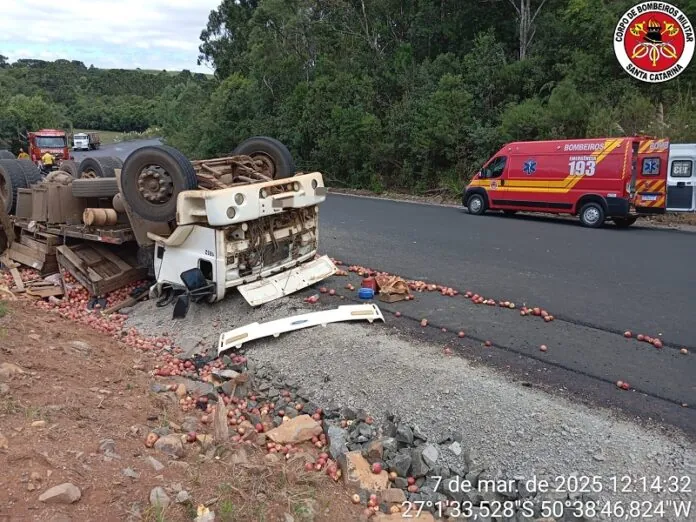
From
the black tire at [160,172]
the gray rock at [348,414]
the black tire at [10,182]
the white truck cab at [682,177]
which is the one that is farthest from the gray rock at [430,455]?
the white truck cab at [682,177]

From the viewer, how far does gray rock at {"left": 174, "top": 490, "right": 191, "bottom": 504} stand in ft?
10.7

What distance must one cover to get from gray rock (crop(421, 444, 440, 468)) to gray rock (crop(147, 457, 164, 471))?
1.72 meters

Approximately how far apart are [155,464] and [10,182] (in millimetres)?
7878

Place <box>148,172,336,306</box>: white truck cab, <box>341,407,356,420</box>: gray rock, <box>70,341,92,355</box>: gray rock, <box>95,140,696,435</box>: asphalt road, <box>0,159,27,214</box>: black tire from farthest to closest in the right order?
<box>0,159,27,214</box>: black tire → <box>148,172,336,306</box>: white truck cab → <box>70,341,92,355</box>: gray rock → <box>95,140,696,435</box>: asphalt road → <box>341,407,356,420</box>: gray rock

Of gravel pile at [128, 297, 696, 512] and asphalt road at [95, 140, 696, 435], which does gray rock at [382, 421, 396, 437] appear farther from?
asphalt road at [95, 140, 696, 435]

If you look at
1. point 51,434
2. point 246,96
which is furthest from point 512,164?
point 246,96

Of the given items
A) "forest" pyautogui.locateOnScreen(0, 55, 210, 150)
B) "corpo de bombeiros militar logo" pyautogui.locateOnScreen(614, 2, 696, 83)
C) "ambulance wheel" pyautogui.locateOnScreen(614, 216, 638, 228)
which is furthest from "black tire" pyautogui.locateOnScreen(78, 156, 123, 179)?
"forest" pyautogui.locateOnScreen(0, 55, 210, 150)

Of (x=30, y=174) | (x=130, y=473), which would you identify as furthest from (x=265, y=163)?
(x=130, y=473)

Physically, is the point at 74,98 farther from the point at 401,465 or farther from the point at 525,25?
the point at 401,465

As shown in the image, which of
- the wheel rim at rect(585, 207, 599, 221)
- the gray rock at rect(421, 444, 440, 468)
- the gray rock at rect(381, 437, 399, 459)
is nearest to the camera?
the gray rock at rect(421, 444, 440, 468)

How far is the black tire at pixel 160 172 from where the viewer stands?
6883mm

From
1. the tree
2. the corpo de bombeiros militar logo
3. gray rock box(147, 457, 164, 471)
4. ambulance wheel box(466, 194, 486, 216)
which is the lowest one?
gray rock box(147, 457, 164, 471)

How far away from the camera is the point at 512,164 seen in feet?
54.7

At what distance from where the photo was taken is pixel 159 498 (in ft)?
10.7
